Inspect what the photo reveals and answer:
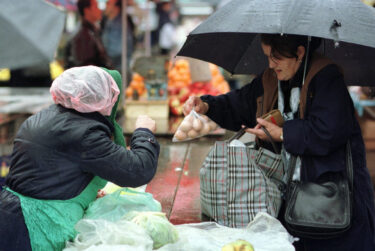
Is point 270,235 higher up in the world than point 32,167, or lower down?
lower down

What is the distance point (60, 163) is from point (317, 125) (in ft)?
4.51

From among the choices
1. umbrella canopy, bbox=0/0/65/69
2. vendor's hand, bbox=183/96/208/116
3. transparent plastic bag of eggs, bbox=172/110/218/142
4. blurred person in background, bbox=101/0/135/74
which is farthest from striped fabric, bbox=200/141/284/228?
blurred person in background, bbox=101/0/135/74

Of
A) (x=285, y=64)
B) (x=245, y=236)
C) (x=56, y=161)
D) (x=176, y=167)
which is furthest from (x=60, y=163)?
(x=176, y=167)

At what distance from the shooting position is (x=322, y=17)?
2.56 meters

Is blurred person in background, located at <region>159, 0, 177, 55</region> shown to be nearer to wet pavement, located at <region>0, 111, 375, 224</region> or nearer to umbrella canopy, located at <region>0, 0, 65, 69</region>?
wet pavement, located at <region>0, 111, 375, 224</region>

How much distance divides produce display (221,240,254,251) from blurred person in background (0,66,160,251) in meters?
0.58

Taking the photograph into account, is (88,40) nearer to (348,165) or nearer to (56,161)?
(56,161)

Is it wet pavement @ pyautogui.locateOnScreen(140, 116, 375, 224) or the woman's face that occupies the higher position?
the woman's face

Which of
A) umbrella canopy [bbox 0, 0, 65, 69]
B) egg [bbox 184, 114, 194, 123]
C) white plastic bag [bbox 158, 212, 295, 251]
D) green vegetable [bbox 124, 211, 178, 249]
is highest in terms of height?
umbrella canopy [bbox 0, 0, 65, 69]

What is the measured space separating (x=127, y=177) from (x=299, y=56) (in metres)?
1.21

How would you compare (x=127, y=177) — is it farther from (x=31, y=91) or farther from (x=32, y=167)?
(x=31, y=91)

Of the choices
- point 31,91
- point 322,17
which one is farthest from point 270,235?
point 31,91

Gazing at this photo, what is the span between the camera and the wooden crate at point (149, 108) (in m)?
6.91

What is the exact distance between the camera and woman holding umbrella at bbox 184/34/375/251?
2732 mm
